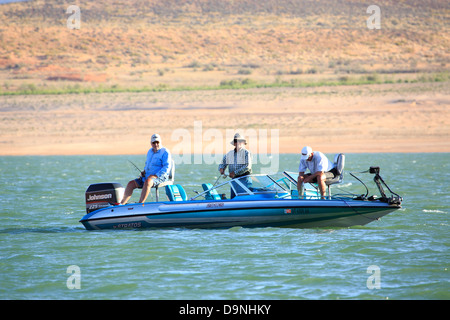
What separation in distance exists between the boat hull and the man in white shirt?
0.39 meters

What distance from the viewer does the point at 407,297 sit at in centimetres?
890

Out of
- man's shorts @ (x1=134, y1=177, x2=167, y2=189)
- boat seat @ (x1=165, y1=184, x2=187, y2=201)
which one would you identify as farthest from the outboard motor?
boat seat @ (x1=165, y1=184, x2=187, y2=201)

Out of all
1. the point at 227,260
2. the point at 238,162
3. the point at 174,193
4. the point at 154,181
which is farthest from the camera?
the point at 174,193

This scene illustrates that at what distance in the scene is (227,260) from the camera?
10.9 meters

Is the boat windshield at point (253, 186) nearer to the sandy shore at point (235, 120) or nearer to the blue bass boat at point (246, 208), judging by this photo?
the blue bass boat at point (246, 208)

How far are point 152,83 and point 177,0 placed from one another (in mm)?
37278

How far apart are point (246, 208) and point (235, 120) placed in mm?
31098

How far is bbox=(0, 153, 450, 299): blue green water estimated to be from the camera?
9297mm

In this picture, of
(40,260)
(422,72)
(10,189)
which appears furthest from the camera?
(422,72)

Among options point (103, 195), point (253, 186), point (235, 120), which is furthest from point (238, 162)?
point (235, 120)

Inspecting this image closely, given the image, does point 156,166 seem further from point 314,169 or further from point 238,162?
point 314,169

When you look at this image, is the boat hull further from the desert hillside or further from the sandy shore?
the desert hillside
